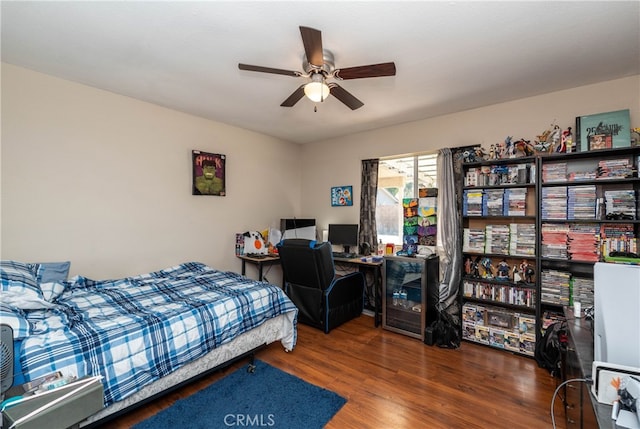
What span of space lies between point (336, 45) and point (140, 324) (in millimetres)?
2275

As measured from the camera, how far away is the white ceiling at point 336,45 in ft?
5.48

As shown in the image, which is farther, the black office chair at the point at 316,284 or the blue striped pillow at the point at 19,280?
the black office chair at the point at 316,284

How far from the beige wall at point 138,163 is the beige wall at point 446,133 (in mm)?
11

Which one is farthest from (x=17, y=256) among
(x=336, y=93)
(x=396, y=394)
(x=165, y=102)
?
(x=396, y=394)

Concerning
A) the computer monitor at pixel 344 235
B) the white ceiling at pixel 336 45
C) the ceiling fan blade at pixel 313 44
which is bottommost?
the computer monitor at pixel 344 235

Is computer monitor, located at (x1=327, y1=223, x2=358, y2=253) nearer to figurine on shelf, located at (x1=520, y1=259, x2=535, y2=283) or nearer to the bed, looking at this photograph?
the bed

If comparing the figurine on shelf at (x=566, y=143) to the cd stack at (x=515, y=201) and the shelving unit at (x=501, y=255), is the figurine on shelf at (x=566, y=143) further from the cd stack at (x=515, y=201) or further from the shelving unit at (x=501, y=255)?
the cd stack at (x=515, y=201)

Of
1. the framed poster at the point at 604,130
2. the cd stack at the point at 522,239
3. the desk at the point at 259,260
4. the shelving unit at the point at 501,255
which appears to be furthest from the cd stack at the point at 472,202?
the desk at the point at 259,260

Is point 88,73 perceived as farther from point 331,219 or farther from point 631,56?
point 631,56

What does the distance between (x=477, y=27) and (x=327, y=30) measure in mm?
950

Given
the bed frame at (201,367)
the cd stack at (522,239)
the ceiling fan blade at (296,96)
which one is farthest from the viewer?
the cd stack at (522,239)

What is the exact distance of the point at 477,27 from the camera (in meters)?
1.80

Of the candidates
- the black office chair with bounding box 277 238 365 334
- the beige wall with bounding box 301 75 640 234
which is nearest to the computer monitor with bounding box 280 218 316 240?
the beige wall with bounding box 301 75 640 234

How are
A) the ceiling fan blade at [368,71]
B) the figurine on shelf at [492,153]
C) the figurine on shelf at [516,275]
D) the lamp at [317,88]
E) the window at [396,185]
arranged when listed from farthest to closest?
1. the window at [396,185]
2. the figurine on shelf at [492,153]
3. the figurine on shelf at [516,275]
4. the lamp at [317,88]
5. the ceiling fan blade at [368,71]
